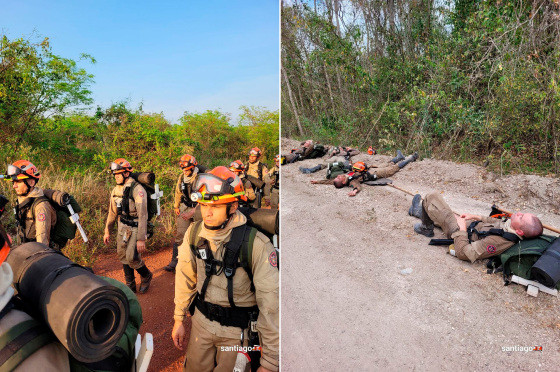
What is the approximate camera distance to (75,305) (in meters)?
1.07

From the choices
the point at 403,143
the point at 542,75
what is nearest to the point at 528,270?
the point at 542,75

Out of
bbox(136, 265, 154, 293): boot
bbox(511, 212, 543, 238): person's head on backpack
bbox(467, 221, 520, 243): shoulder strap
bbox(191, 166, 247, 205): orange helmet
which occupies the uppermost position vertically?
bbox(191, 166, 247, 205): orange helmet

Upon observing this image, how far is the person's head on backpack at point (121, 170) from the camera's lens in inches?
189

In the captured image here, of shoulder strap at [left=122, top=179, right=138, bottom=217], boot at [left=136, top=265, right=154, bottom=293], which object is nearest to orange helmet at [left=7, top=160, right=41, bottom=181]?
shoulder strap at [left=122, top=179, right=138, bottom=217]

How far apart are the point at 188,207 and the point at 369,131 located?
34.0 feet

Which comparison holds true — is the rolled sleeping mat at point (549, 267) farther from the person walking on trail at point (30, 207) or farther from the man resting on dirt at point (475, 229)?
the person walking on trail at point (30, 207)

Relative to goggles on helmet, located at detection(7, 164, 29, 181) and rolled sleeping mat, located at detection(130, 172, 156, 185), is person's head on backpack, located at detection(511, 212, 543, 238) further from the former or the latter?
goggles on helmet, located at detection(7, 164, 29, 181)

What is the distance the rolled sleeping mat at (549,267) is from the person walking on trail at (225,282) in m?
3.11

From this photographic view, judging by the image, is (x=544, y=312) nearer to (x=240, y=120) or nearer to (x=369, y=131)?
(x=369, y=131)

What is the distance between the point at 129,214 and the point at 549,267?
5350 mm

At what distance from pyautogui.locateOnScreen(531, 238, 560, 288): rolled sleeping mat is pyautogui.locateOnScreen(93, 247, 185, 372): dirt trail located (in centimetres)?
404

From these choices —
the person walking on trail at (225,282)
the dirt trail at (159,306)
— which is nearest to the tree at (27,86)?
the dirt trail at (159,306)

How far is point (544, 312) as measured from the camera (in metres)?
3.56

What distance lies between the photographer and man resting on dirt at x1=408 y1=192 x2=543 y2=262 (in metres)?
4.03
